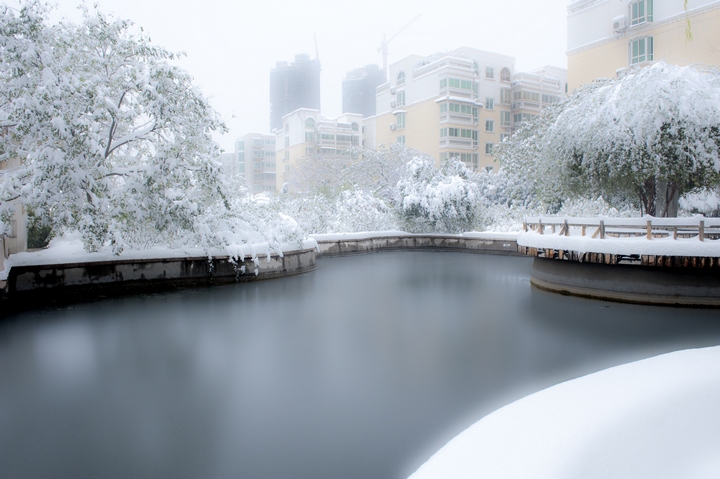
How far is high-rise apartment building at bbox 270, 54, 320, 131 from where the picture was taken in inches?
6284

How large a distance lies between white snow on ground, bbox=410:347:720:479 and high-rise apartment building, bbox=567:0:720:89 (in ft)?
81.7

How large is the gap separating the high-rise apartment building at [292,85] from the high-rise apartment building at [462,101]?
115 metres

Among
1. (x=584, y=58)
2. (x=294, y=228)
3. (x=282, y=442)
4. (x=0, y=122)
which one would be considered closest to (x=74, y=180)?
(x=0, y=122)

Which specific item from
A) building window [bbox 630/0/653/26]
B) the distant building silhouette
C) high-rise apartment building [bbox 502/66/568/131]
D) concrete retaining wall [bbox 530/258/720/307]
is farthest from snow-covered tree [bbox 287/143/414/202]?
the distant building silhouette

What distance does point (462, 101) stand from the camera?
1684 inches

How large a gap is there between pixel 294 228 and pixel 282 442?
11842 millimetres

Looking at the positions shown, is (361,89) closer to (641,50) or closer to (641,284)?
(641,50)

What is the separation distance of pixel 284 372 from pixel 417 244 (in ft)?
68.8

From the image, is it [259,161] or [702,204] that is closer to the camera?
[702,204]

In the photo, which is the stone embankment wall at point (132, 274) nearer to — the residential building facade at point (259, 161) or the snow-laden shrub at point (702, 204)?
the snow-laden shrub at point (702, 204)

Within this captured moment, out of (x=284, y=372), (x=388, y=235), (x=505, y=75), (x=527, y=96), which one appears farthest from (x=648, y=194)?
(x=505, y=75)

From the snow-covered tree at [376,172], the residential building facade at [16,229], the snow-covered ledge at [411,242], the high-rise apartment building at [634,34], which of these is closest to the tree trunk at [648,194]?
the snow-covered ledge at [411,242]

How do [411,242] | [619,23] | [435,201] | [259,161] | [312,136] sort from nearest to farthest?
[435,201], [411,242], [619,23], [312,136], [259,161]

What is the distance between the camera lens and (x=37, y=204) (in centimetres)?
1102
